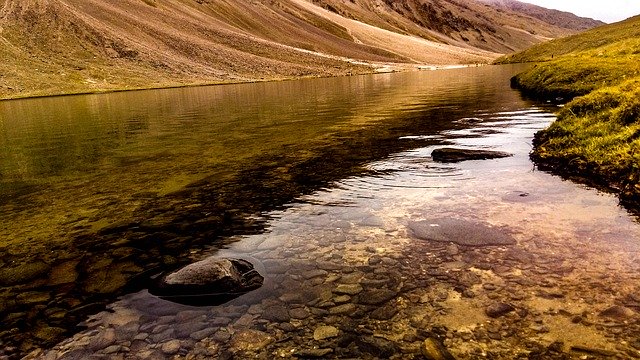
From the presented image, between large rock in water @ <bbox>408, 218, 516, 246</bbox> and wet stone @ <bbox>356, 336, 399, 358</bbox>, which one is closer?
wet stone @ <bbox>356, 336, 399, 358</bbox>

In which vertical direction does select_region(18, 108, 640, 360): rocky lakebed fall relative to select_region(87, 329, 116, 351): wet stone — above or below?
above

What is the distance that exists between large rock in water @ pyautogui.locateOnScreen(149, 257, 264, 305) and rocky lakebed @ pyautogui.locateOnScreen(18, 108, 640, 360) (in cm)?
13

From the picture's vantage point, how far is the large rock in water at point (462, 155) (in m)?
18.3

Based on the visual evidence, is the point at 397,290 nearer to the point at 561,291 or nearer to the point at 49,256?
the point at 561,291

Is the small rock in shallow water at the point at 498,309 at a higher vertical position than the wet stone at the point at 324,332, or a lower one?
higher

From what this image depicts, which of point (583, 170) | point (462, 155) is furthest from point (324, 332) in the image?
point (462, 155)

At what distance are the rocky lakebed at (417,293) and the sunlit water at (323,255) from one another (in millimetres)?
36

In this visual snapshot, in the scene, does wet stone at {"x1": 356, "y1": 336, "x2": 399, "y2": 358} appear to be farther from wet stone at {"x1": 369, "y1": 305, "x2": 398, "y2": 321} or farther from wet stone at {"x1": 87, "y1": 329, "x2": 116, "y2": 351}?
wet stone at {"x1": 87, "y1": 329, "x2": 116, "y2": 351}

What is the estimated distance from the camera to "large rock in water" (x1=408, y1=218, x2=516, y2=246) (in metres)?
10.1

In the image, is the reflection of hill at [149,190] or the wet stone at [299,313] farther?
the reflection of hill at [149,190]

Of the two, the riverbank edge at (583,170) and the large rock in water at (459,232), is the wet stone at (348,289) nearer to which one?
the large rock in water at (459,232)

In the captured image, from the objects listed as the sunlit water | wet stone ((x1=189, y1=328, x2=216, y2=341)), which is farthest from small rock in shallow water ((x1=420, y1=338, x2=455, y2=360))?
wet stone ((x1=189, y1=328, x2=216, y2=341))

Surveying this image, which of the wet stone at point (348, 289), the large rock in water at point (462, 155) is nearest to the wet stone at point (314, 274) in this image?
the wet stone at point (348, 289)

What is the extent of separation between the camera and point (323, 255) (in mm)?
9953
